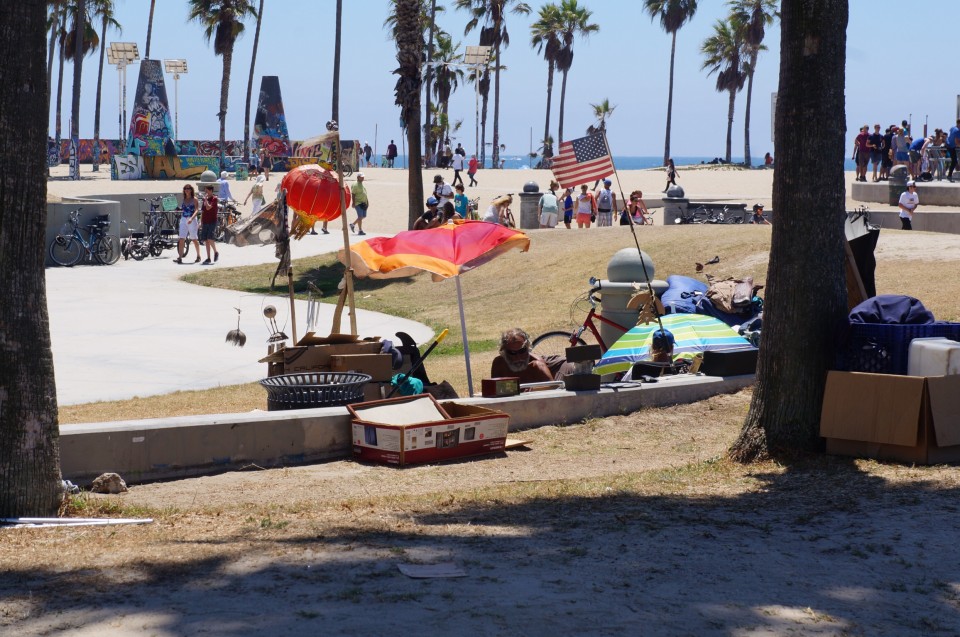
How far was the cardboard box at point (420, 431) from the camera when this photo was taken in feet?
29.4

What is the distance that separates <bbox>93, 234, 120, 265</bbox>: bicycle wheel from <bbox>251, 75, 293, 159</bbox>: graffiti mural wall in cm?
3640

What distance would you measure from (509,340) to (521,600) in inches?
249

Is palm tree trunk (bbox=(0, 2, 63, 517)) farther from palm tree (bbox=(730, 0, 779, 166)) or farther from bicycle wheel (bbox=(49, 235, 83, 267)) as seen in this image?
palm tree (bbox=(730, 0, 779, 166))

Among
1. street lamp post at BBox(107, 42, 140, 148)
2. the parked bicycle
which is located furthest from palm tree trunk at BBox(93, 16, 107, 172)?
the parked bicycle

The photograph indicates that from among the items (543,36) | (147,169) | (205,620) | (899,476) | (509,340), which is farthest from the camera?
(543,36)

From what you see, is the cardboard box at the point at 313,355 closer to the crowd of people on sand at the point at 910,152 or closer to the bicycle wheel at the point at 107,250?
the bicycle wheel at the point at 107,250

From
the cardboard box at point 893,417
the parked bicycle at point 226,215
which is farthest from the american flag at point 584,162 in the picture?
the parked bicycle at point 226,215

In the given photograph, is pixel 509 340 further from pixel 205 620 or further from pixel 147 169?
pixel 147 169

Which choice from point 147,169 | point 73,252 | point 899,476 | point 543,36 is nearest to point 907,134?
point 73,252

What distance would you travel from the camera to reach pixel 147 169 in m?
56.8

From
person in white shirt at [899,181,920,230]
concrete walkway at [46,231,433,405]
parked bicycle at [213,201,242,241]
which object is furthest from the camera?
parked bicycle at [213,201,242,241]

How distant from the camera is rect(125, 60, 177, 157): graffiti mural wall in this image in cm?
5759

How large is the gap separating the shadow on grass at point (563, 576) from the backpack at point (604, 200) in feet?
76.1

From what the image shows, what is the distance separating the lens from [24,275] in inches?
257
